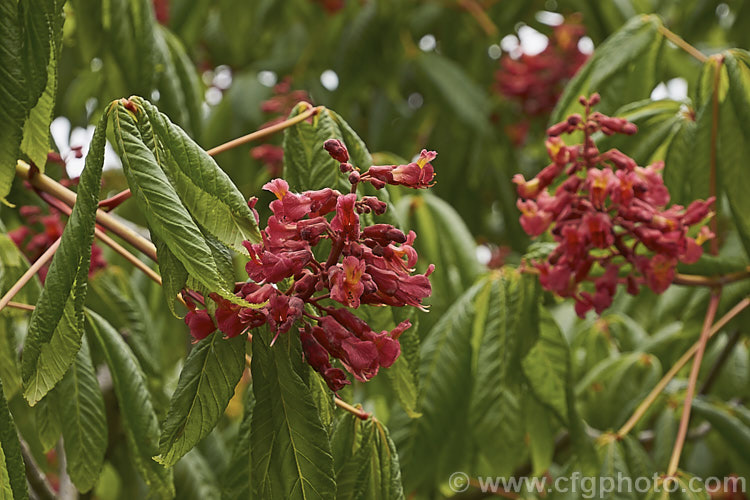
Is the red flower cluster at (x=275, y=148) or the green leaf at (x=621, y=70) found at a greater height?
the green leaf at (x=621, y=70)

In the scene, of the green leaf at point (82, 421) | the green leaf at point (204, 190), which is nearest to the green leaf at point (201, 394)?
the green leaf at point (204, 190)

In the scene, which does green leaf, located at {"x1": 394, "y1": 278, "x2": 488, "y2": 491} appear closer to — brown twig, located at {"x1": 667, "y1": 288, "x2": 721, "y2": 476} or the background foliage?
the background foliage

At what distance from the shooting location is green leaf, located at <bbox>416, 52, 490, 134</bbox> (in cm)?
296

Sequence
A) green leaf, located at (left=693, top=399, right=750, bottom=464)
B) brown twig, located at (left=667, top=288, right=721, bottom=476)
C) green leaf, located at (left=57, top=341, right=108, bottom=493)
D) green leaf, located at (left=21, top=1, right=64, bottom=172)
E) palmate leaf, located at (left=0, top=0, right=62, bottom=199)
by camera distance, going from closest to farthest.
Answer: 1. palmate leaf, located at (left=0, top=0, right=62, bottom=199)
2. green leaf, located at (left=21, top=1, right=64, bottom=172)
3. green leaf, located at (left=57, top=341, right=108, bottom=493)
4. brown twig, located at (left=667, top=288, right=721, bottom=476)
5. green leaf, located at (left=693, top=399, right=750, bottom=464)

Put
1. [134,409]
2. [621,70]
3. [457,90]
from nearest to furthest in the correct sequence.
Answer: [134,409], [621,70], [457,90]

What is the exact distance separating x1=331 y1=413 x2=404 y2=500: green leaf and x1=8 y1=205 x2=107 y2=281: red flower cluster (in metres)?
0.76

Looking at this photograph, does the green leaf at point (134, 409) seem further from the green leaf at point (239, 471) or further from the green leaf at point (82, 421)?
the green leaf at point (239, 471)

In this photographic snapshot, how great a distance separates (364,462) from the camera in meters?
1.06

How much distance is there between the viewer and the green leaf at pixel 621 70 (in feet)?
5.56

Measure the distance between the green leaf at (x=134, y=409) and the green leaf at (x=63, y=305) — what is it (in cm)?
43

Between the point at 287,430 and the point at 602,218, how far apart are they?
688 millimetres

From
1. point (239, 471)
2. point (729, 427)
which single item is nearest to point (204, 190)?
point (239, 471)

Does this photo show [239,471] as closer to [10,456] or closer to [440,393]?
[10,456]

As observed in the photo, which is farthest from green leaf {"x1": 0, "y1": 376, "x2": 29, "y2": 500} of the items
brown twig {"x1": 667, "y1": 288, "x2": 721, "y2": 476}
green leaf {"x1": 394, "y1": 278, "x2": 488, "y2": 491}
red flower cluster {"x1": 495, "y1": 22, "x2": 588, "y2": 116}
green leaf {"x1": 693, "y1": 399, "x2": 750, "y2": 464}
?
red flower cluster {"x1": 495, "y1": 22, "x2": 588, "y2": 116}
